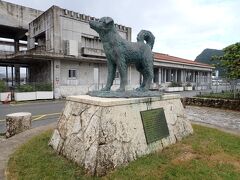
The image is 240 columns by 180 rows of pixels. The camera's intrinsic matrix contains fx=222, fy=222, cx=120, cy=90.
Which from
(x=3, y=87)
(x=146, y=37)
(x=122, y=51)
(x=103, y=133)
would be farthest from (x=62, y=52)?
(x=103, y=133)

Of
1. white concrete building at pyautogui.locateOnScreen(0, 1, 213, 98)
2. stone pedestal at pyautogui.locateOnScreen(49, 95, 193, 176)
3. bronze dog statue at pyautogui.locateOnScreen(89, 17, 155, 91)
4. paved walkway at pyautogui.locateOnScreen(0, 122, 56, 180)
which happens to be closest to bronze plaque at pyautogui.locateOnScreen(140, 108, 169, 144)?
stone pedestal at pyautogui.locateOnScreen(49, 95, 193, 176)

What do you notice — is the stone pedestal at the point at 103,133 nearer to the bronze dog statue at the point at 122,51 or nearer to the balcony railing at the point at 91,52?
the bronze dog statue at the point at 122,51

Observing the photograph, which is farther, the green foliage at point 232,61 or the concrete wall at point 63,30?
the concrete wall at point 63,30

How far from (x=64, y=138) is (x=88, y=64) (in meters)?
17.3

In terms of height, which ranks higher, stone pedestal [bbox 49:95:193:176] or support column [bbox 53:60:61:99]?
support column [bbox 53:60:61:99]

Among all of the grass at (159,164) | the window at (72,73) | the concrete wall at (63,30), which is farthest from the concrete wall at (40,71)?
the grass at (159,164)

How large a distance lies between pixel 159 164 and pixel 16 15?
23.2m

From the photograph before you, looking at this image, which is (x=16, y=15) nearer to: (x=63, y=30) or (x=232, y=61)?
(x=63, y=30)

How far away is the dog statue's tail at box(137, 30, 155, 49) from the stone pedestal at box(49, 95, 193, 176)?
1.55 metres

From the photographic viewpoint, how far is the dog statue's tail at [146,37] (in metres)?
5.56

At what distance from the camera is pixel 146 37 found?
5.69 metres

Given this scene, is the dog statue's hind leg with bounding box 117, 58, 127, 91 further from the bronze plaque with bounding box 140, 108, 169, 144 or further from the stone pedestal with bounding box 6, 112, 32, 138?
the stone pedestal with bounding box 6, 112, 32, 138

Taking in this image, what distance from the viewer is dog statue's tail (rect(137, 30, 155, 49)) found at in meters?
5.56

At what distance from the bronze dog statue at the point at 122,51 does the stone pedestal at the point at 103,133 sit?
2.57 ft
